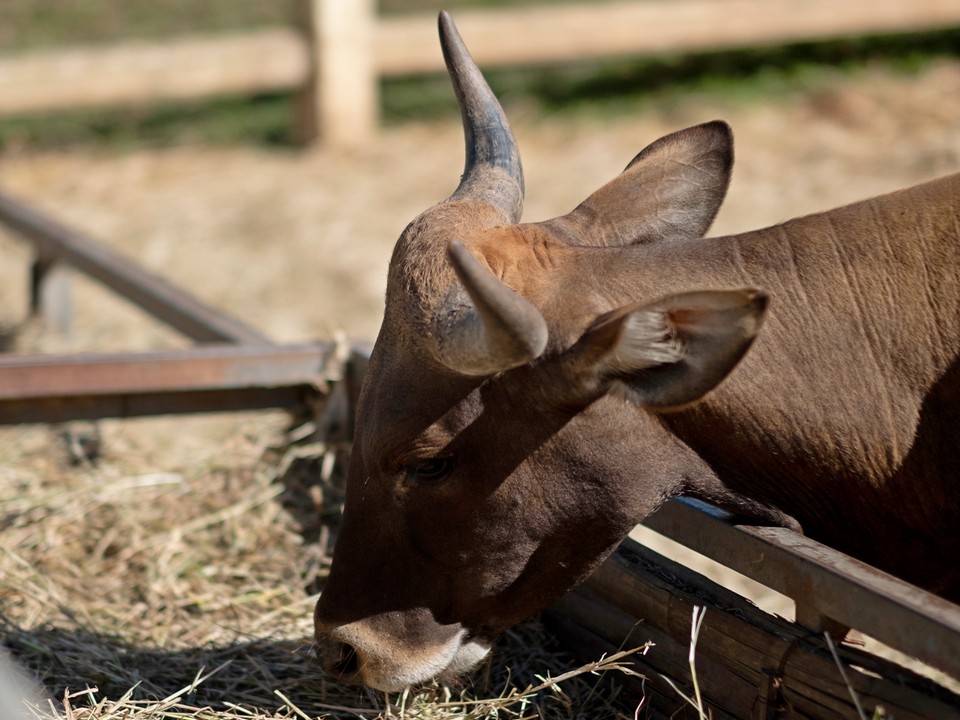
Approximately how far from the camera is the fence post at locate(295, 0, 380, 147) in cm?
980

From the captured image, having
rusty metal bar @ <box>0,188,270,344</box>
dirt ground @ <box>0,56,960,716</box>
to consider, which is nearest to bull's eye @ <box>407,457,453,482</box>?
rusty metal bar @ <box>0,188,270,344</box>

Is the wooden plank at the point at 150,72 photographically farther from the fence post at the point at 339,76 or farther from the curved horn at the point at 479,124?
the curved horn at the point at 479,124

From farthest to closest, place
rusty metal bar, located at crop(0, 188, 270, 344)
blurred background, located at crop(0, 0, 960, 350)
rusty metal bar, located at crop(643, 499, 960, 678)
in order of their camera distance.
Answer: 1. blurred background, located at crop(0, 0, 960, 350)
2. rusty metal bar, located at crop(0, 188, 270, 344)
3. rusty metal bar, located at crop(643, 499, 960, 678)

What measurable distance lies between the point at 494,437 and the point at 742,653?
2.49 ft

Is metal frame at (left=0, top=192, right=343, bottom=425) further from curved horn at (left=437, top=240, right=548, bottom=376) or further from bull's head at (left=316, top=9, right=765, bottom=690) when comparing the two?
curved horn at (left=437, top=240, right=548, bottom=376)

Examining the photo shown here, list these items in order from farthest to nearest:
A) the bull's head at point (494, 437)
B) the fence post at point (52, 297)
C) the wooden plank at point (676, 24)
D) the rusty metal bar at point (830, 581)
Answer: the wooden plank at point (676, 24) < the fence post at point (52, 297) < the bull's head at point (494, 437) < the rusty metal bar at point (830, 581)

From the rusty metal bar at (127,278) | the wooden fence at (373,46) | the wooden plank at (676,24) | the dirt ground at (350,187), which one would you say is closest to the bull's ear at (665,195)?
the rusty metal bar at (127,278)

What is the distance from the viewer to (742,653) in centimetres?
295

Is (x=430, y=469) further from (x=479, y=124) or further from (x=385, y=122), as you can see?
(x=385, y=122)

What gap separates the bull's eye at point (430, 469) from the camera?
9.80 feet

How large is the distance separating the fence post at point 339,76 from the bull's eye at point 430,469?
290 inches

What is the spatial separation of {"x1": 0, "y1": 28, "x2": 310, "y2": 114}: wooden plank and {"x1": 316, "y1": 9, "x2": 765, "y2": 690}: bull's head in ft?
22.5

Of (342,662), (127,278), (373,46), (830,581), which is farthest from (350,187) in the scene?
(830,581)

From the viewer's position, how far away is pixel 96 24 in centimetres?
1330
